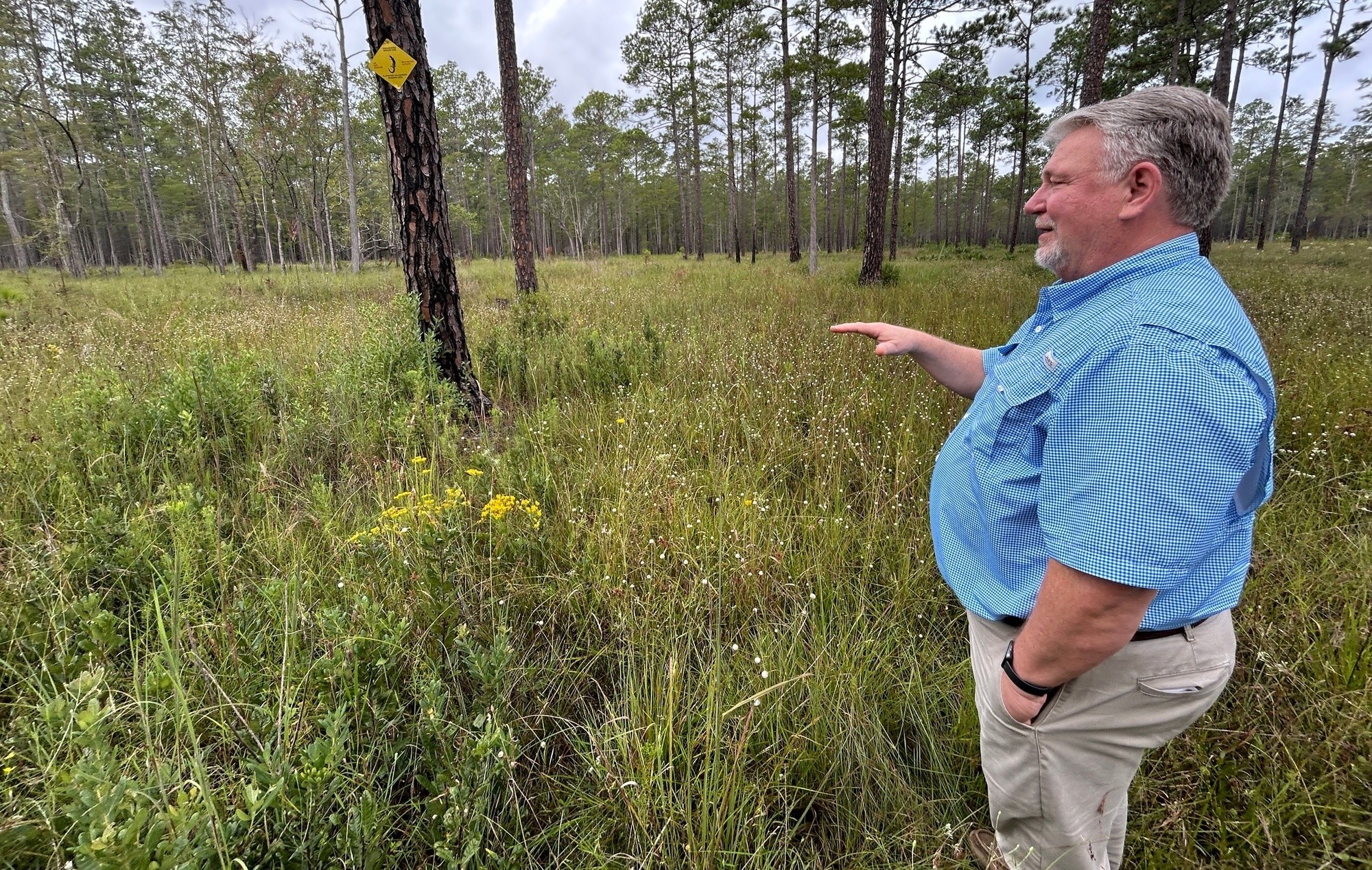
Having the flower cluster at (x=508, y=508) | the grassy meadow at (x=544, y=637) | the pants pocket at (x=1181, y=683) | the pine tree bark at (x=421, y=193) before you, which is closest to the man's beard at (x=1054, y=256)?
the pants pocket at (x=1181, y=683)

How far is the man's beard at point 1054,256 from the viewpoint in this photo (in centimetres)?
123

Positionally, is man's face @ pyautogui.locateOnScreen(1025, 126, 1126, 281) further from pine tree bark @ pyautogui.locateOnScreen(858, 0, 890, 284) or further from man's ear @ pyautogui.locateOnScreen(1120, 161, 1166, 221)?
pine tree bark @ pyautogui.locateOnScreen(858, 0, 890, 284)

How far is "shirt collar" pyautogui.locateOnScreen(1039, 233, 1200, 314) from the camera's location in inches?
42.2

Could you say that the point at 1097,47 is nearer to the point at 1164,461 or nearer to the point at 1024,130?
the point at 1164,461

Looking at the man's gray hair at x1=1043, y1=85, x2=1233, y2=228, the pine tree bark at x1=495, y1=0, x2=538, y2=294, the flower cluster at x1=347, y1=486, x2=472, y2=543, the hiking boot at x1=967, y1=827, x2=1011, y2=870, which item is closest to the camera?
the man's gray hair at x1=1043, y1=85, x2=1233, y2=228

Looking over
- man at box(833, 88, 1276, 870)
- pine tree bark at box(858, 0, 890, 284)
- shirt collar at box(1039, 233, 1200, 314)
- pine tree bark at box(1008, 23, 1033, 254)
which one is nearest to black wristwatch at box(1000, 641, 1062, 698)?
man at box(833, 88, 1276, 870)

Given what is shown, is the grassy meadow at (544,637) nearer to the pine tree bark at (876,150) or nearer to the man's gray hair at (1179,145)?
the man's gray hair at (1179,145)

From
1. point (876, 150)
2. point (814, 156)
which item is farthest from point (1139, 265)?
point (814, 156)

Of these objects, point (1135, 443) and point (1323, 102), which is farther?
point (1323, 102)

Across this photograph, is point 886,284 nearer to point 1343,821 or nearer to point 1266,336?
point 1266,336

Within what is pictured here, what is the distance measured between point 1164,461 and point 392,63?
15.0 feet

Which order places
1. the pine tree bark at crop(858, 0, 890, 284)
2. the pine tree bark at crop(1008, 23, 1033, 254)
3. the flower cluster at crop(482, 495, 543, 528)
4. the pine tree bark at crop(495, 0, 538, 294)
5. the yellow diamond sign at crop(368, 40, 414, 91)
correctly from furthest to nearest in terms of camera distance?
the pine tree bark at crop(1008, 23, 1033, 254) → the pine tree bark at crop(858, 0, 890, 284) → the pine tree bark at crop(495, 0, 538, 294) → the yellow diamond sign at crop(368, 40, 414, 91) → the flower cluster at crop(482, 495, 543, 528)

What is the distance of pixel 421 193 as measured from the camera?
3781mm

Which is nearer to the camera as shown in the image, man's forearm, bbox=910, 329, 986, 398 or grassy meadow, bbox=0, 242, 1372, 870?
grassy meadow, bbox=0, 242, 1372, 870
